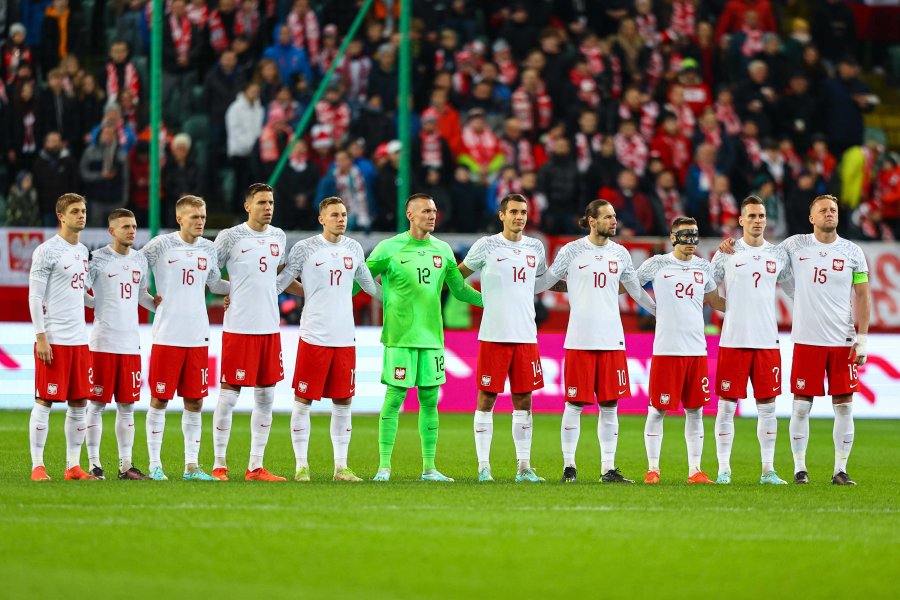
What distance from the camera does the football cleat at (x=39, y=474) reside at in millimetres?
11609

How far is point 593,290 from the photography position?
40.2 feet

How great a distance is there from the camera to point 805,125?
2473cm

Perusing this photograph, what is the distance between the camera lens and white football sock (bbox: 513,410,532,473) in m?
12.1

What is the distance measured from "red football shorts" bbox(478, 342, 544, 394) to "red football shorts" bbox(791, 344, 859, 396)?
2.14m

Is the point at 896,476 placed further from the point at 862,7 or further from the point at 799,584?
the point at 862,7

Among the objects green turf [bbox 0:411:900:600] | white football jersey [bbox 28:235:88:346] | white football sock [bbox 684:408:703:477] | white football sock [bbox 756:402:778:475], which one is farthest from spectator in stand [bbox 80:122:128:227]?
white football sock [bbox 756:402:778:475]

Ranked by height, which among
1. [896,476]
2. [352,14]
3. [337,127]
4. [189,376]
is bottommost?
[896,476]

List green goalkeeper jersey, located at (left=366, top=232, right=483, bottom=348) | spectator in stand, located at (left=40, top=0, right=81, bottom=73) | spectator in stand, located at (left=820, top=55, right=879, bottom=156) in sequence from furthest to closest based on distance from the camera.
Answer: spectator in stand, located at (left=820, top=55, right=879, bottom=156) < spectator in stand, located at (left=40, top=0, right=81, bottom=73) < green goalkeeper jersey, located at (left=366, top=232, right=483, bottom=348)

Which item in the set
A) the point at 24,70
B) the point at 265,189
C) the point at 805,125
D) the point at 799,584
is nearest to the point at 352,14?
the point at 24,70

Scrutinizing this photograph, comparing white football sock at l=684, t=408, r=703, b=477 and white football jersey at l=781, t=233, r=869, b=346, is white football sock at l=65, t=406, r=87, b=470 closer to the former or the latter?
white football sock at l=684, t=408, r=703, b=477

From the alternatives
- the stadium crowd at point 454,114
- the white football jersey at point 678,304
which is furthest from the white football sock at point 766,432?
the stadium crowd at point 454,114

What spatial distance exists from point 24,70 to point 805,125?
40.3 feet

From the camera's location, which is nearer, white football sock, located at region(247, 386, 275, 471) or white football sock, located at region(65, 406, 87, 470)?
white football sock, located at region(65, 406, 87, 470)

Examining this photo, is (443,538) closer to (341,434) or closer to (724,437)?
(341,434)
